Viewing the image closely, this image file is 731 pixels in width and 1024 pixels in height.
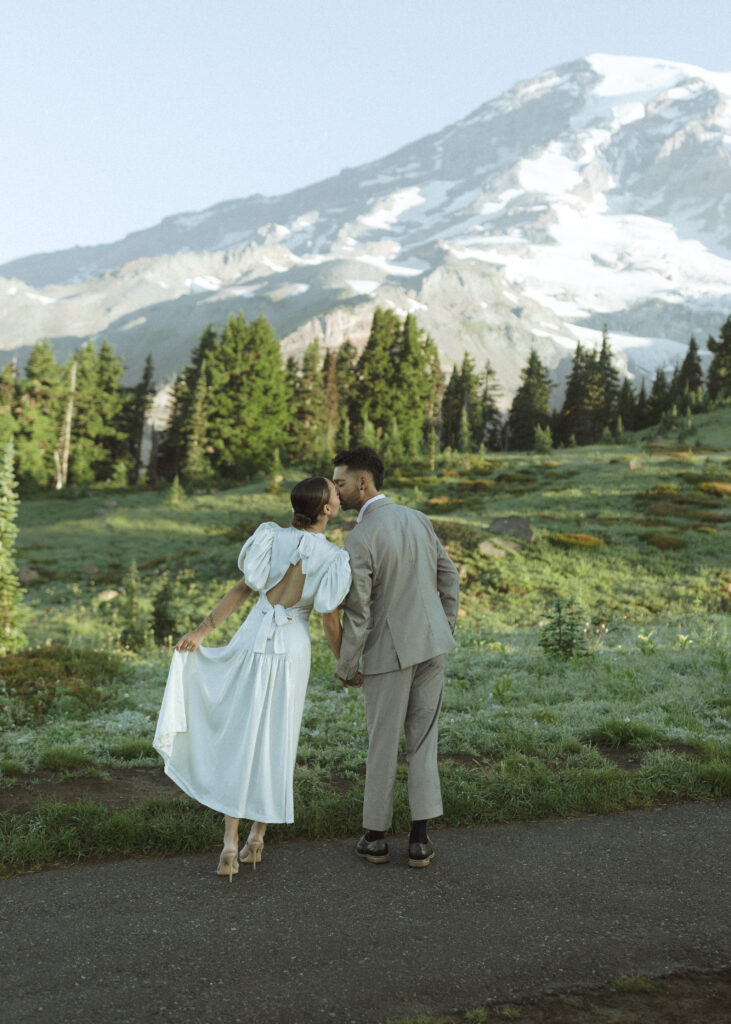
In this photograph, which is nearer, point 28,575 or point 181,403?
point 28,575

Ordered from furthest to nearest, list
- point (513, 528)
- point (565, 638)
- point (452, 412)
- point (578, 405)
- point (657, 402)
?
point (452, 412), point (657, 402), point (578, 405), point (513, 528), point (565, 638)

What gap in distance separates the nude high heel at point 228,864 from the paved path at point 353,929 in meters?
0.08

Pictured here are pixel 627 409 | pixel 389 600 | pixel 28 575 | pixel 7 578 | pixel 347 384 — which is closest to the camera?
pixel 389 600

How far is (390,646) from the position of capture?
16.0 feet

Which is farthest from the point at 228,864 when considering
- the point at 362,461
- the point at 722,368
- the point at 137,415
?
the point at 722,368

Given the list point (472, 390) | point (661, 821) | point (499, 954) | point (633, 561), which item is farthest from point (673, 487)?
point (472, 390)

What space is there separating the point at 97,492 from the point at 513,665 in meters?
44.5

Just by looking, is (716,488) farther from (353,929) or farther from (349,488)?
(353,929)

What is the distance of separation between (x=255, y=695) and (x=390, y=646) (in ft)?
Result: 2.95

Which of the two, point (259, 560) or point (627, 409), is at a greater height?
point (627, 409)

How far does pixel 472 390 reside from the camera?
7781cm

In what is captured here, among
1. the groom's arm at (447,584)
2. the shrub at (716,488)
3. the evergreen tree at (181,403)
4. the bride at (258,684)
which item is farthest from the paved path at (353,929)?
the evergreen tree at (181,403)

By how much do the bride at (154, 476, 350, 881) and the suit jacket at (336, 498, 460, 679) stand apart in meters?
0.15

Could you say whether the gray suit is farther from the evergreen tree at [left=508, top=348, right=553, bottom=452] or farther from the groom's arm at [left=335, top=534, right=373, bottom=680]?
the evergreen tree at [left=508, top=348, right=553, bottom=452]
